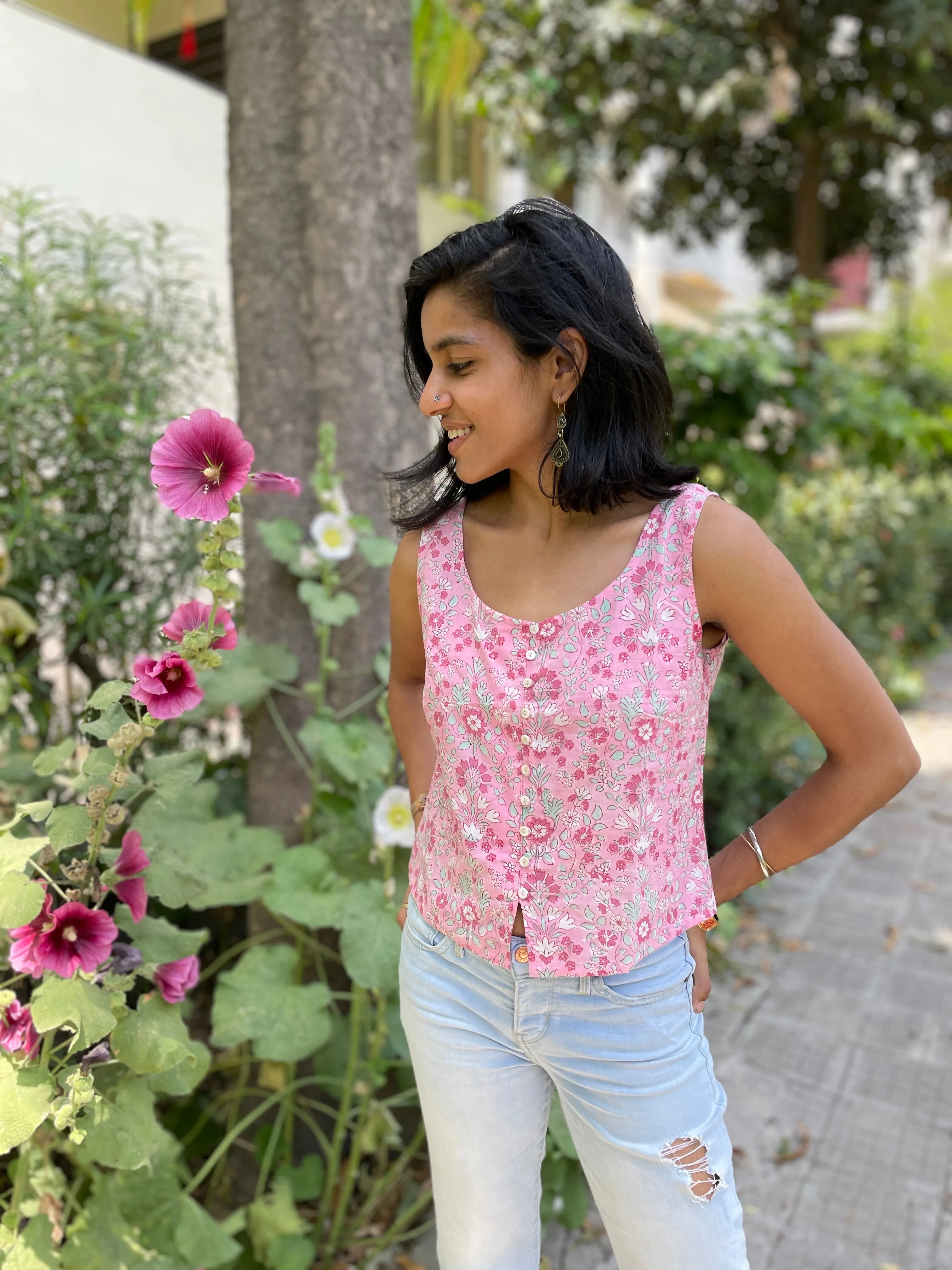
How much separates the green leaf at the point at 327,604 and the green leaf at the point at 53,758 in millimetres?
634

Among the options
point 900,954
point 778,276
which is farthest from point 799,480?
point 778,276

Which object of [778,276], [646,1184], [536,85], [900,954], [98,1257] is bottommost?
[900,954]

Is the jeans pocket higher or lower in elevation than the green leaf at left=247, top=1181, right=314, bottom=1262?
higher

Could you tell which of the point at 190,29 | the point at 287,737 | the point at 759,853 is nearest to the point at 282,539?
the point at 287,737

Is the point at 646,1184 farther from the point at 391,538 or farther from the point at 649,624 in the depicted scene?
the point at 391,538

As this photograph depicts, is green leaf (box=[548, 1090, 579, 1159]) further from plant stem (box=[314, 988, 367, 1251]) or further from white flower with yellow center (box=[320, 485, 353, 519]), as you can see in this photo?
white flower with yellow center (box=[320, 485, 353, 519])


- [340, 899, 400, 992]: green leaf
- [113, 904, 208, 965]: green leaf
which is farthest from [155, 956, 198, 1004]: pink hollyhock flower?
[340, 899, 400, 992]: green leaf

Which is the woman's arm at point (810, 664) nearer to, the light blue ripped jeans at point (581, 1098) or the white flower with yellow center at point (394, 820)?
the light blue ripped jeans at point (581, 1098)

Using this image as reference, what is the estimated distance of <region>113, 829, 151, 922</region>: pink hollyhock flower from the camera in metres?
1.46

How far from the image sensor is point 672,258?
15875 mm

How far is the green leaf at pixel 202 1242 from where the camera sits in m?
1.71

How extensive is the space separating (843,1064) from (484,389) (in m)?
2.37

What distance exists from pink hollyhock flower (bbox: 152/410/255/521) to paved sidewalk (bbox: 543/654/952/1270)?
3.47 feet

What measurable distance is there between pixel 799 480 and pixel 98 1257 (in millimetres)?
4380
